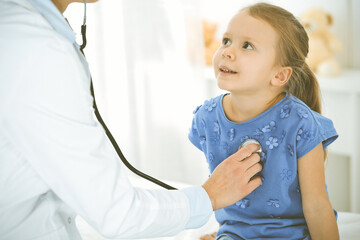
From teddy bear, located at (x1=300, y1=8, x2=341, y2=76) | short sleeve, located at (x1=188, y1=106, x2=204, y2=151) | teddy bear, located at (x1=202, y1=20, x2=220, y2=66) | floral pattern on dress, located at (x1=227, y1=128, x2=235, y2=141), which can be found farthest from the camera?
teddy bear, located at (x1=202, y1=20, x2=220, y2=66)

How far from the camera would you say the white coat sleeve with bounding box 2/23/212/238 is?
3.04 feet

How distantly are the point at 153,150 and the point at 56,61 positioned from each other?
1.74m

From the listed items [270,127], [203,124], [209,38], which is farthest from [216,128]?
[209,38]

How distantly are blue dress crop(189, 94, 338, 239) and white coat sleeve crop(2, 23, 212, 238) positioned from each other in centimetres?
36

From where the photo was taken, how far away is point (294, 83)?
1.35 m

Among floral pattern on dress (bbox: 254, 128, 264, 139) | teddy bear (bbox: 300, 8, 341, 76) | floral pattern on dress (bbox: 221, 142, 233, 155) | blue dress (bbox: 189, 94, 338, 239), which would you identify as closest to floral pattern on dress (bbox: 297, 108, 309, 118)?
blue dress (bbox: 189, 94, 338, 239)

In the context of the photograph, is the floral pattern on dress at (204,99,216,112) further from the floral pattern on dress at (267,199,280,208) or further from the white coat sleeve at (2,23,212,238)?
the white coat sleeve at (2,23,212,238)

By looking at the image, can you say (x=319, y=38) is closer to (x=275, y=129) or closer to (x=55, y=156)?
(x=275, y=129)

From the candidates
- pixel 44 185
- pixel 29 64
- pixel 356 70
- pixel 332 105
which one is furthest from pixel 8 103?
pixel 356 70

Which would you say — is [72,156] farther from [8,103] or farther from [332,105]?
[332,105]

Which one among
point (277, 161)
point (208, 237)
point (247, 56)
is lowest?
point (208, 237)

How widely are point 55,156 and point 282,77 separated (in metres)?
0.68

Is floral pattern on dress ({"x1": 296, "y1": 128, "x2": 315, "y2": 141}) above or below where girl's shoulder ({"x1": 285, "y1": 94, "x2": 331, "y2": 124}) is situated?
below

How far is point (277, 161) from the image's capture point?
1238 mm
